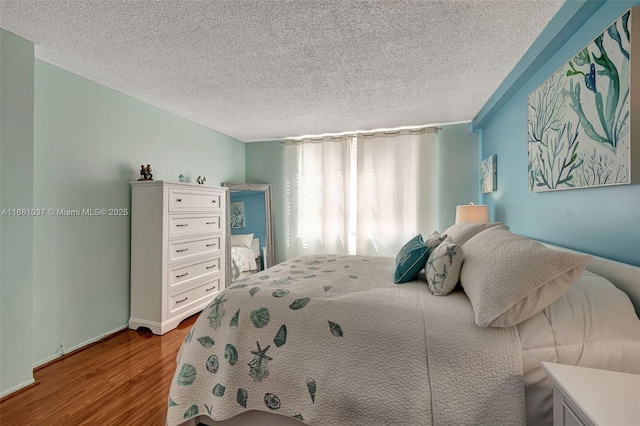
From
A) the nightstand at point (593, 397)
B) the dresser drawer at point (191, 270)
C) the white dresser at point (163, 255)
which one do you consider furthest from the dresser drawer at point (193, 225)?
the nightstand at point (593, 397)

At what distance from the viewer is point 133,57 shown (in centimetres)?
208

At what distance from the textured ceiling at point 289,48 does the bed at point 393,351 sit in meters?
1.39

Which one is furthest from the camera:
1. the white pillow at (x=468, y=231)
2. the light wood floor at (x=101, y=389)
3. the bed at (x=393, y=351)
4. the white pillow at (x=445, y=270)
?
the white pillow at (x=468, y=231)

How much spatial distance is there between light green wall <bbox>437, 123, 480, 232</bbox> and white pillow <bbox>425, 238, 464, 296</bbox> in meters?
2.47

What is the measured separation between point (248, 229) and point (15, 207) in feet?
8.46

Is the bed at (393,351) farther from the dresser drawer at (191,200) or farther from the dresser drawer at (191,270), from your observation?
the dresser drawer at (191,200)

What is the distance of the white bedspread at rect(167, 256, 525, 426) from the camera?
102cm

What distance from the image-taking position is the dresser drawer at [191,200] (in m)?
2.81

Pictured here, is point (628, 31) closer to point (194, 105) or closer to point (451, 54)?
point (451, 54)

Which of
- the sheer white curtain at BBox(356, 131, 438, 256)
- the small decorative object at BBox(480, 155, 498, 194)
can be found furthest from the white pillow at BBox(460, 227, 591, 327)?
the sheer white curtain at BBox(356, 131, 438, 256)

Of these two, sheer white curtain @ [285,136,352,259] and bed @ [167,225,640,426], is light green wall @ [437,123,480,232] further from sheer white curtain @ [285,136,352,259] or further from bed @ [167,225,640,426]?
bed @ [167,225,640,426]

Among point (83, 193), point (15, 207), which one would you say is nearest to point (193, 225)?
point (83, 193)

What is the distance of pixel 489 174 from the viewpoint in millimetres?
3066

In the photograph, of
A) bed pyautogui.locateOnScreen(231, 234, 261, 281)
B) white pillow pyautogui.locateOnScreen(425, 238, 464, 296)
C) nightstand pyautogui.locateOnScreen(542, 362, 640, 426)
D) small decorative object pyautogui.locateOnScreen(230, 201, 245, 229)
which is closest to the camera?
nightstand pyautogui.locateOnScreen(542, 362, 640, 426)
